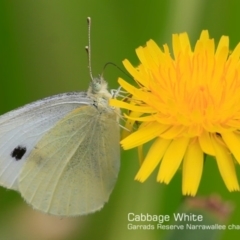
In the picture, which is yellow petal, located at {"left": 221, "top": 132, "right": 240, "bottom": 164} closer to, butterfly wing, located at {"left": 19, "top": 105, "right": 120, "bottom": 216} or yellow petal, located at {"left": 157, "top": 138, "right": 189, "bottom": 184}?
yellow petal, located at {"left": 157, "top": 138, "right": 189, "bottom": 184}

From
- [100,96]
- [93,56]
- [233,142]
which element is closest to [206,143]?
[233,142]

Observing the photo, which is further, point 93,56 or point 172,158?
point 93,56

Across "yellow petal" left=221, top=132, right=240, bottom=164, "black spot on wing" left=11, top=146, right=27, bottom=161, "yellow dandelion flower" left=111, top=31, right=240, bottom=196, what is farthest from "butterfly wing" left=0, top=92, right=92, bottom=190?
"yellow petal" left=221, top=132, right=240, bottom=164

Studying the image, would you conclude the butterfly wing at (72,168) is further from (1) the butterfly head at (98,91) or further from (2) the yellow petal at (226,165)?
(2) the yellow petal at (226,165)

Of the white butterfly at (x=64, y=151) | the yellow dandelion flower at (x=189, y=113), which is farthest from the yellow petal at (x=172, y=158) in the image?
the white butterfly at (x=64, y=151)

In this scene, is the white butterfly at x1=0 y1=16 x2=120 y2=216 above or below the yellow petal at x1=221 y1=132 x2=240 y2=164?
above

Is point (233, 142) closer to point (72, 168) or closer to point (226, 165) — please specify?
point (226, 165)

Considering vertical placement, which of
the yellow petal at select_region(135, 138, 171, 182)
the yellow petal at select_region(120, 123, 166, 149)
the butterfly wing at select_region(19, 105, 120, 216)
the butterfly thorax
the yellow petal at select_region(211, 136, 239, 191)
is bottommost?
the yellow petal at select_region(211, 136, 239, 191)
